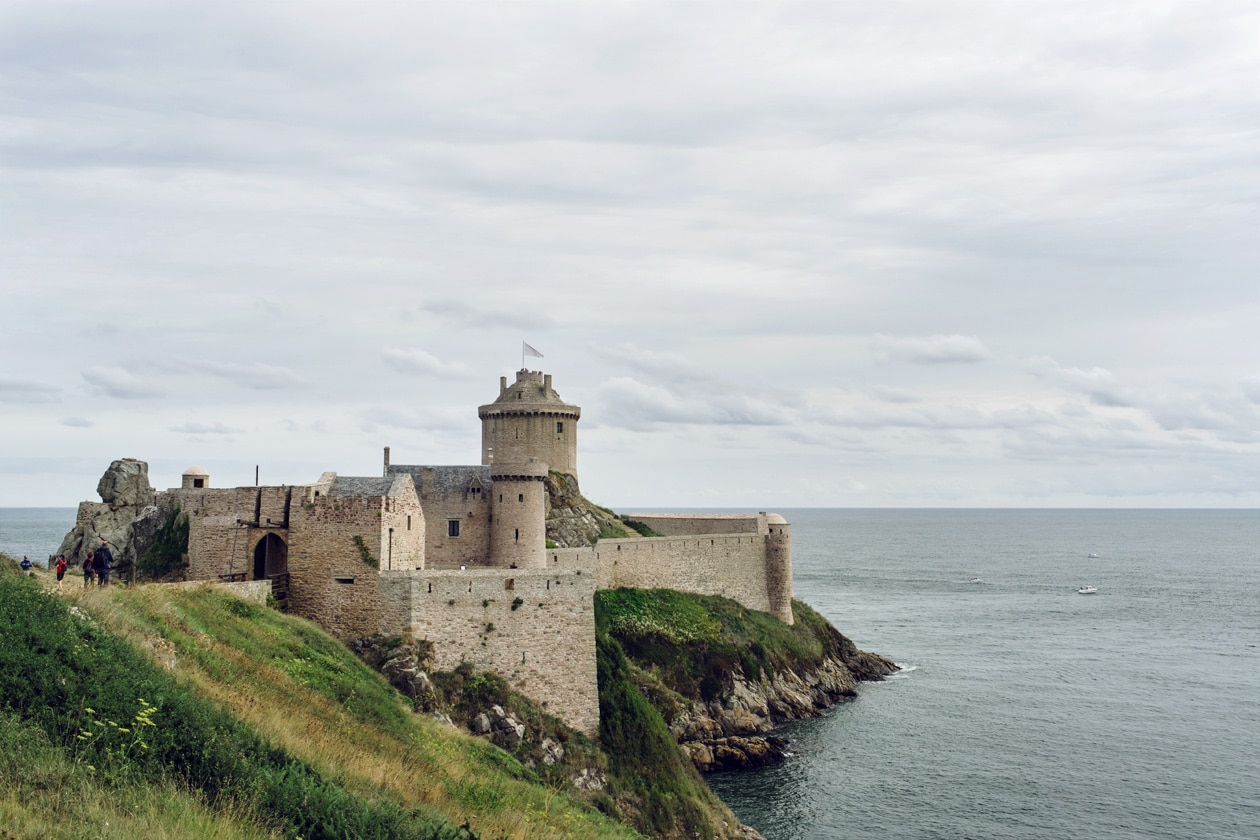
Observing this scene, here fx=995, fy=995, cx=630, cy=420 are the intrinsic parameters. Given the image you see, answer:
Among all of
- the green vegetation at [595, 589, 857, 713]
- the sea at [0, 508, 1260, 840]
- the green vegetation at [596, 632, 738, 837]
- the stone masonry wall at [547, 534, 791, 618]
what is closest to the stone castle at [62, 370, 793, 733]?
the green vegetation at [596, 632, 738, 837]

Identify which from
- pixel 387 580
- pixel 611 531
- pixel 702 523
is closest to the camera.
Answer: pixel 387 580

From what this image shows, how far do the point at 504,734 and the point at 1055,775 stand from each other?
29.4 m

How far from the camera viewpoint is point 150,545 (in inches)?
1829

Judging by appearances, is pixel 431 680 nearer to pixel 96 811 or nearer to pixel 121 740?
pixel 121 740

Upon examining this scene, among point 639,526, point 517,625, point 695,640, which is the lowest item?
point 695,640

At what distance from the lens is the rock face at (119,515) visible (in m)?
A: 48.2

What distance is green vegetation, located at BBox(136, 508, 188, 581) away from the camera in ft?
135

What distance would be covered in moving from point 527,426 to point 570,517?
7230mm

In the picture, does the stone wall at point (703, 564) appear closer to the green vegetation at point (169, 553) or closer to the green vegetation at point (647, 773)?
the green vegetation at point (647, 773)

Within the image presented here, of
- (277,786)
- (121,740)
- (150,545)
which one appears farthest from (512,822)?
Result: (150,545)

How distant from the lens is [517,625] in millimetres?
38406

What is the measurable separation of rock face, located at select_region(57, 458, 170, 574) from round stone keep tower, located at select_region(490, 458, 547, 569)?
54.8 ft

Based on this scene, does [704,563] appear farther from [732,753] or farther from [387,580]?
[387,580]

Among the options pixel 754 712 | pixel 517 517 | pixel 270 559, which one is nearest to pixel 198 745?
pixel 270 559
